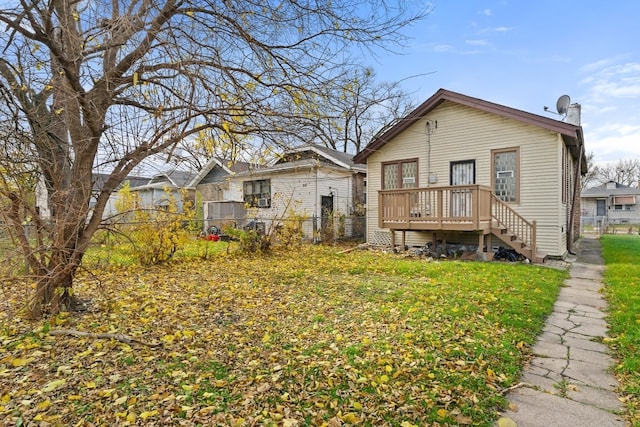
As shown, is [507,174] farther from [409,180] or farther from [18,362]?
[18,362]

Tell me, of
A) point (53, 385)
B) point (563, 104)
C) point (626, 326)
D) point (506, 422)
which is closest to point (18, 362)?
point (53, 385)

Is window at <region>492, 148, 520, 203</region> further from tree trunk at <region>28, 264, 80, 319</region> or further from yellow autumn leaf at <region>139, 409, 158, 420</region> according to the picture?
tree trunk at <region>28, 264, 80, 319</region>

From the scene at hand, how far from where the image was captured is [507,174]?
32.9 ft

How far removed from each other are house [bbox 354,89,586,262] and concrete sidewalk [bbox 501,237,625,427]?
15.2 feet

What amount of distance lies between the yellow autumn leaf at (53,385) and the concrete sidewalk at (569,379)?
3371 mm

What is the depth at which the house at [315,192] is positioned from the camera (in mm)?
14578

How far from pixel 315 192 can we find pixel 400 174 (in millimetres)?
4354

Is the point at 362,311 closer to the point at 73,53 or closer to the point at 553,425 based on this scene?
the point at 553,425

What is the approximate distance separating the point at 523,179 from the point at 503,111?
200 centimetres

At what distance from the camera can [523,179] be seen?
974 centimetres

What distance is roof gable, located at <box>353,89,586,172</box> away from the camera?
29.3 ft

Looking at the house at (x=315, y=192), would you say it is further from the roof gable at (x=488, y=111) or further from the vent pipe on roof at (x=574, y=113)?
the vent pipe on roof at (x=574, y=113)

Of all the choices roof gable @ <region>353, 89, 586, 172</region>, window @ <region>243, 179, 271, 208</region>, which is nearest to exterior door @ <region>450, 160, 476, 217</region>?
roof gable @ <region>353, 89, 586, 172</region>

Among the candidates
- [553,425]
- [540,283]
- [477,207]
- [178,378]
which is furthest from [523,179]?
[178,378]
